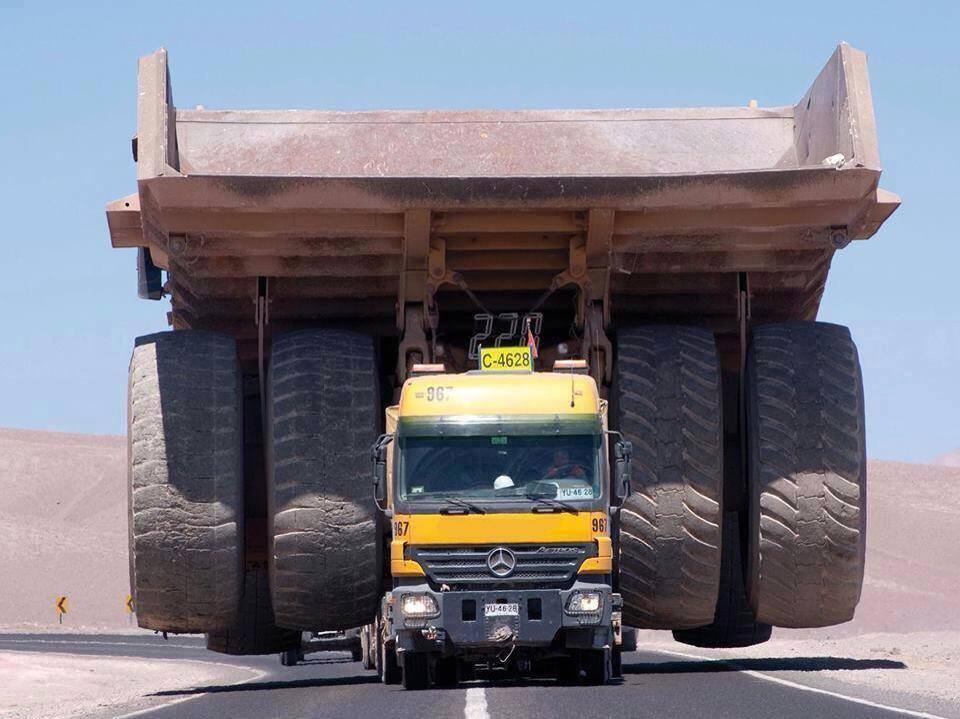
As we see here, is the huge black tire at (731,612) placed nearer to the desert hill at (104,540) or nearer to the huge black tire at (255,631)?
the huge black tire at (255,631)

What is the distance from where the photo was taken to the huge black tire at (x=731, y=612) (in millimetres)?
18391

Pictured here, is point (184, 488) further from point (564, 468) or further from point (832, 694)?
point (832, 694)

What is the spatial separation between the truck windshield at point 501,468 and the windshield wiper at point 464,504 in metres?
0.03

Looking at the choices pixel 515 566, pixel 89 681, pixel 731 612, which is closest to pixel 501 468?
pixel 515 566

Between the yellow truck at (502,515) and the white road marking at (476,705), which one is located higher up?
the yellow truck at (502,515)

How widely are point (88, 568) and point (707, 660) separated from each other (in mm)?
60158

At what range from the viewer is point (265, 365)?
1753cm

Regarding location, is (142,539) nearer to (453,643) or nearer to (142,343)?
(142,343)

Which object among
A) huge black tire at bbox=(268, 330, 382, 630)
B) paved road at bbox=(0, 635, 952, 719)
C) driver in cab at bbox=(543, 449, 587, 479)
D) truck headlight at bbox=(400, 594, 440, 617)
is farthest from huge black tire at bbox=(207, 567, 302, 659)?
driver in cab at bbox=(543, 449, 587, 479)

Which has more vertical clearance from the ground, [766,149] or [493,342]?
[766,149]

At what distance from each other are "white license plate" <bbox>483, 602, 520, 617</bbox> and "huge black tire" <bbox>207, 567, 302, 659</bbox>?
4220 millimetres

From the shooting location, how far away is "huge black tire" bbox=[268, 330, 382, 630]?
53.6 feet

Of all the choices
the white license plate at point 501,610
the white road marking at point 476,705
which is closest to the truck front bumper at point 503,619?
the white license plate at point 501,610

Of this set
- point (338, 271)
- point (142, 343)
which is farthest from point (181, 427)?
point (338, 271)
